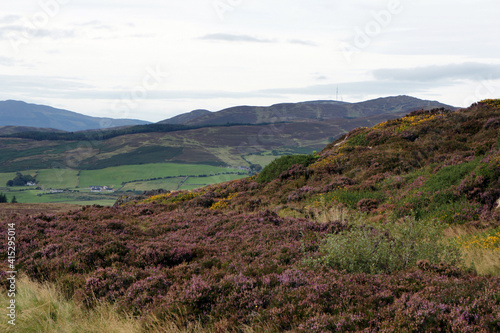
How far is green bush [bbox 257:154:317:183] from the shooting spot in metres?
26.3

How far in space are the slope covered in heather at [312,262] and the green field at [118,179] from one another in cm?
10612

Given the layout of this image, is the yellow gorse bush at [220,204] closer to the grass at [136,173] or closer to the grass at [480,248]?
the grass at [480,248]

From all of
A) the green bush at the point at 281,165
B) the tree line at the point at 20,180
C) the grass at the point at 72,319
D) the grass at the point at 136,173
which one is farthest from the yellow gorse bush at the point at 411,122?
the tree line at the point at 20,180

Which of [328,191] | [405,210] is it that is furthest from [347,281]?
[328,191]

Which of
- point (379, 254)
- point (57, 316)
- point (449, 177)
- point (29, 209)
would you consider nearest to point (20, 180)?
point (29, 209)

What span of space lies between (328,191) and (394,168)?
4.80 metres

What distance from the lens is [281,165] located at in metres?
27.0

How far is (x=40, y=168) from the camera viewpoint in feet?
590

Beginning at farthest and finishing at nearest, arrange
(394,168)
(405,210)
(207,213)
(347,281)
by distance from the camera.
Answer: (394,168)
(207,213)
(405,210)
(347,281)

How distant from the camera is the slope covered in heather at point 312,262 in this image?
4.63m

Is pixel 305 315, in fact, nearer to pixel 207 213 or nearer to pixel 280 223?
pixel 280 223

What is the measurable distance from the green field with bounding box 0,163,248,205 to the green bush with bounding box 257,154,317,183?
92001 millimetres

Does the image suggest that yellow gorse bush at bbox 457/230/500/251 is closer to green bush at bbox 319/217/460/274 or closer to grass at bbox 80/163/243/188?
green bush at bbox 319/217/460/274

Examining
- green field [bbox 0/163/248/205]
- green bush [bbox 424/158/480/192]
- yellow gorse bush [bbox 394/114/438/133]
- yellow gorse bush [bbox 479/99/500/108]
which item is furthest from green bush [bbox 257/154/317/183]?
green field [bbox 0/163/248/205]
